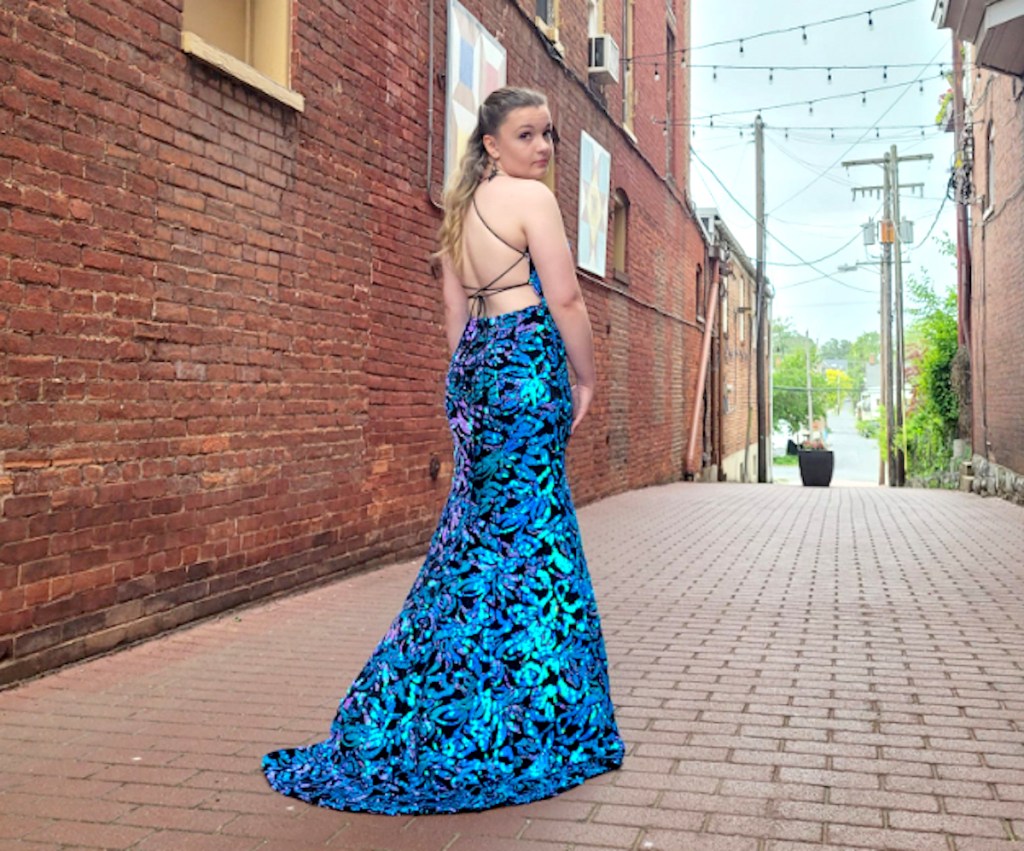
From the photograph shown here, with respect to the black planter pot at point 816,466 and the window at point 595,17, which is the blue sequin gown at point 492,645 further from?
the black planter pot at point 816,466

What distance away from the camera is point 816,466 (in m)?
24.6

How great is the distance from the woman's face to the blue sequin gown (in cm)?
36

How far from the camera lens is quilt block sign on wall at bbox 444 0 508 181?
29.3 feet

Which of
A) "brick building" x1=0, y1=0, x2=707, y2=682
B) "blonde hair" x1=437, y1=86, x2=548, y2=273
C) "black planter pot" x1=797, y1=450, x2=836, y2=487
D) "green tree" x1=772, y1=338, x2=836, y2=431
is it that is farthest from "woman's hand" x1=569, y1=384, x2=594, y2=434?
"green tree" x1=772, y1=338, x2=836, y2=431

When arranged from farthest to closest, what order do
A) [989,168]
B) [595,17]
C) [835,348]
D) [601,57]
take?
1. [835,348]
2. [989,168]
3. [595,17]
4. [601,57]

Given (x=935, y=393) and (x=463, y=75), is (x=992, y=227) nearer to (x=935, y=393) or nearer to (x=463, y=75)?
(x=935, y=393)

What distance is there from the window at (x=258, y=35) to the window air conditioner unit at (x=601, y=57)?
8572 millimetres

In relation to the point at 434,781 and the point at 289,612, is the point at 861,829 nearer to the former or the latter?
the point at 434,781

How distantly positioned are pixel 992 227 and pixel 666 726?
15899mm

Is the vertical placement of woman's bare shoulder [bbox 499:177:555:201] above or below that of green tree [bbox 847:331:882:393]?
below

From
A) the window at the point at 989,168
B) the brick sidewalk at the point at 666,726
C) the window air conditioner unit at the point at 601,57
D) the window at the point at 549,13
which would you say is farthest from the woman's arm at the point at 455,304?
the window at the point at 989,168

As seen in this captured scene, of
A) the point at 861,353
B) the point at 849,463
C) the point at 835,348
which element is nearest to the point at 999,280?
the point at 849,463

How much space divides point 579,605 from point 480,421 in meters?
0.64

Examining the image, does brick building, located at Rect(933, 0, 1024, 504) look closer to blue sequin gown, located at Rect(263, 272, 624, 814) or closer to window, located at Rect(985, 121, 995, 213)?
window, located at Rect(985, 121, 995, 213)
